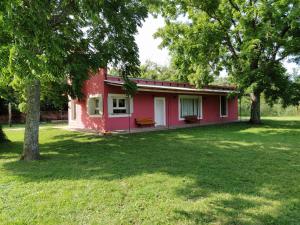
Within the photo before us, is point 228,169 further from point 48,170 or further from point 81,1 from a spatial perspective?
point 81,1

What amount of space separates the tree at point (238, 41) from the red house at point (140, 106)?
2194mm

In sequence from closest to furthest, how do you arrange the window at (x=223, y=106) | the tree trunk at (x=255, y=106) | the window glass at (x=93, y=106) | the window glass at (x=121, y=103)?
the window glass at (x=121, y=103) → the window glass at (x=93, y=106) → the tree trunk at (x=255, y=106) → the window at (x=223, y=106)

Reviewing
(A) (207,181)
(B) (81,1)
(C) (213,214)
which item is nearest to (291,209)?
(C) (213,214)

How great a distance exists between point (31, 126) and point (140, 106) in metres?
8.93

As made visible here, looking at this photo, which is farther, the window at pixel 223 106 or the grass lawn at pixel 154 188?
the window at pixel 223 106

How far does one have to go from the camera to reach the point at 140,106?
641 inches

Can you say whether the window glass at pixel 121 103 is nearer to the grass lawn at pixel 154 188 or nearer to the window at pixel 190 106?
the window at pixel 190 106

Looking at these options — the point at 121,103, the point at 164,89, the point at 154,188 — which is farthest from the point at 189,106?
the point at 154,188

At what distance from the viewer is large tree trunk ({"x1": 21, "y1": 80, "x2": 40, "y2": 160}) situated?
7.81 meters

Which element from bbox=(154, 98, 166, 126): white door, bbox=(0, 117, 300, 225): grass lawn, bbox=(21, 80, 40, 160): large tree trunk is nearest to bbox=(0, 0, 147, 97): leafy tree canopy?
bbox=(21, 80, 40, 160): large tree trunk

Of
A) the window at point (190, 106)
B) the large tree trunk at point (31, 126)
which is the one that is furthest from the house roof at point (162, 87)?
the large tree trunk at point (31, 126)

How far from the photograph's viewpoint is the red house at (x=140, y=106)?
14.8 metres

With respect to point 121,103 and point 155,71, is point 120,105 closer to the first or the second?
point 121,103

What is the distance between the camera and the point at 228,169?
6.22 metres
